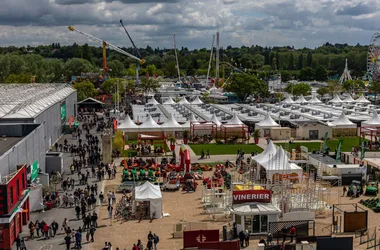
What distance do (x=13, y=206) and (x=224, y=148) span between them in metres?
26.8

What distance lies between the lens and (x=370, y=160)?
133ft

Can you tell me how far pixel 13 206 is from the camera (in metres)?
23.4

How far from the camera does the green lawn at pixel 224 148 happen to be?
1810 inches

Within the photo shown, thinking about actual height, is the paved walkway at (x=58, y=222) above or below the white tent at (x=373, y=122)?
below

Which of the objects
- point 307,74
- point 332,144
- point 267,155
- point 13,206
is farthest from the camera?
point 307,74

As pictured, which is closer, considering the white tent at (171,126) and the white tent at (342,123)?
the white tent at (171,126)

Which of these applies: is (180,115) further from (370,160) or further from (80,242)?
(80,242)

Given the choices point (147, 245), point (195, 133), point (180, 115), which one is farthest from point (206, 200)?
point (180, 115)

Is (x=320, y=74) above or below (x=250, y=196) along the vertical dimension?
above

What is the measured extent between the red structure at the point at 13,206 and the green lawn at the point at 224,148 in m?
21.3

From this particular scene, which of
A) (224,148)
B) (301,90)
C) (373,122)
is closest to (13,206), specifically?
(224,148)

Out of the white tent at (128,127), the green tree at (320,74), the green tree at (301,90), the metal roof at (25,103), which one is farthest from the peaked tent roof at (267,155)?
the green tree at (320,74)

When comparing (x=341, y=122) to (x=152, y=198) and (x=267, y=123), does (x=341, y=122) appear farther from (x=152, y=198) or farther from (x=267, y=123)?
(x=152, y=198)

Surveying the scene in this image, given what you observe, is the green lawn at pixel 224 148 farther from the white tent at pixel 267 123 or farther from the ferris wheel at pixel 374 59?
the ferris wheel at pixel 374 59
